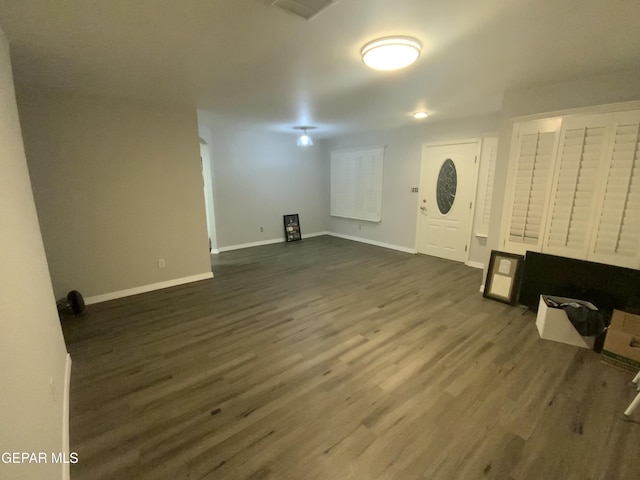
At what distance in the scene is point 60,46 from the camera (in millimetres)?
2006

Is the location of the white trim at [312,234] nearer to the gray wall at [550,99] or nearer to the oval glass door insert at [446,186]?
the oval glass door insert at [446,186]

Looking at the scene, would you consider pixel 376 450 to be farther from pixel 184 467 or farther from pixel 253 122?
pixel 253 122

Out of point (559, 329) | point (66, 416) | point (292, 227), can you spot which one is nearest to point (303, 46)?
point (66, 416)

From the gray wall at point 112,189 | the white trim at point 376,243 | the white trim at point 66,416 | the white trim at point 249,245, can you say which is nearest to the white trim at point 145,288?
the gray wall at point 112,189

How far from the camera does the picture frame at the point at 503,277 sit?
330cm

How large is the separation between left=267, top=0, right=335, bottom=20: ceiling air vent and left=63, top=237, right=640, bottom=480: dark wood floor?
2431 mm

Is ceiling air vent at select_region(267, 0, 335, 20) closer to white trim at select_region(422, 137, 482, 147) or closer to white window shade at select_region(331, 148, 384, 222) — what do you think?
white trim at select_region(422, 137, 482, 147)

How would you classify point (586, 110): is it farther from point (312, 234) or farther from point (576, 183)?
point (312, 234)

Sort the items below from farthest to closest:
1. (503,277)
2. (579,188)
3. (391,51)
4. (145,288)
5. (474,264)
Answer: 1. (474,264)
2. (145,288)
3. (503,277)
4. (579,188)
5. (391,51)

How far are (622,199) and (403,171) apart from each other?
3415mm

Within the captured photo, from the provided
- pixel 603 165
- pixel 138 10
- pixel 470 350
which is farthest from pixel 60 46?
pixel 603 165

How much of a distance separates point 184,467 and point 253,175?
5.40m

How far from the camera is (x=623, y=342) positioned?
226 cm

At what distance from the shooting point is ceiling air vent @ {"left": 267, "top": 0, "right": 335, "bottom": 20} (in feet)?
4.86
